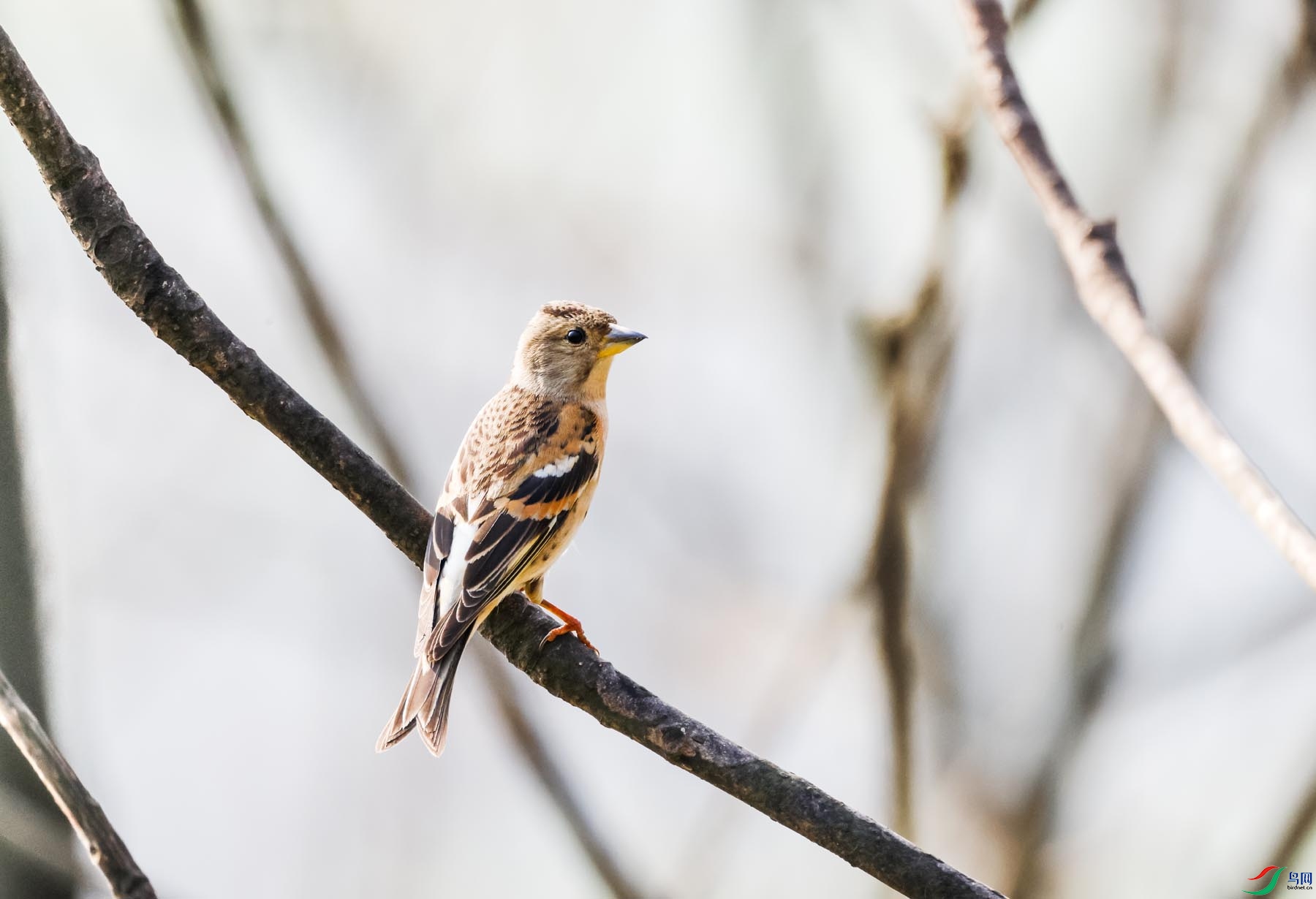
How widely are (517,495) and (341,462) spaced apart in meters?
1.46

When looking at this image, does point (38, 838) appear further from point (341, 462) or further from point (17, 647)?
point (341, 462)

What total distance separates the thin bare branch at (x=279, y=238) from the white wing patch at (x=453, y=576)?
2.35 m

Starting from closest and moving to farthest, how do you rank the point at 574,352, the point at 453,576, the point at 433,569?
the point at 433,569
the point at 453,576
the point at 574,352

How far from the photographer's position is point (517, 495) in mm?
4801

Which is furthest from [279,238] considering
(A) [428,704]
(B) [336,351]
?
(A) [428,704]

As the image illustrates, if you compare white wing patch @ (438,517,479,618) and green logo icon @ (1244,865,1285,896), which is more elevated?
green logo icon @ (1244,865,1285,896)

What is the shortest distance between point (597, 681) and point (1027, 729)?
614 cm

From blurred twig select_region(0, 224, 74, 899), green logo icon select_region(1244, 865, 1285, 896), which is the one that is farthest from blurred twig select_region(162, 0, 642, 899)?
green logo icon select_region(1244, 865, 1285, 896)

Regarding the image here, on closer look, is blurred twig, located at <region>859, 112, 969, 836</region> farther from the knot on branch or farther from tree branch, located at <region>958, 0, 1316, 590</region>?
the knot on branch

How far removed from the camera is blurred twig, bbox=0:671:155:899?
1918mm

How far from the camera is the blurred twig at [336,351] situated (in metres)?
6.72

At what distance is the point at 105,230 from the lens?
3.10 metres

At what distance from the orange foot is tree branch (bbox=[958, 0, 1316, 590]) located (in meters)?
1.80

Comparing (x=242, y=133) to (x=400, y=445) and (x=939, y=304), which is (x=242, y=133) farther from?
(x=939, y=304)
